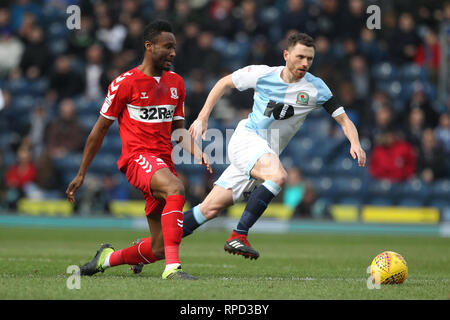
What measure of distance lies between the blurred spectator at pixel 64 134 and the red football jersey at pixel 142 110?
37.6ft

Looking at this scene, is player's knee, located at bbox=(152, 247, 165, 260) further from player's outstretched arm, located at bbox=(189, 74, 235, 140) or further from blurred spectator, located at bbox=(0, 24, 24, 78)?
blurred spectator, located at bbox=(0, 24, 24, 78)

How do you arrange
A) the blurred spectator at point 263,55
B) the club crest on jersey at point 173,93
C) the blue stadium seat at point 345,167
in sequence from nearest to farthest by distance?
the club crest on jersey at point 173,93
the blue stadium seat at point 345,167
the blurred spectator at point 263,55

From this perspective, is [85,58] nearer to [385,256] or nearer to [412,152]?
[412,152]

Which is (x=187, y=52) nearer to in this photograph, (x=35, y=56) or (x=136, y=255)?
(x=35, y=56)

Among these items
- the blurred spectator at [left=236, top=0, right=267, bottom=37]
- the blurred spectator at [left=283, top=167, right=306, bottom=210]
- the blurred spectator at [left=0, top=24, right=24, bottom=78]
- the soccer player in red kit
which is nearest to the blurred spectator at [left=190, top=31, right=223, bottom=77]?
the blurred spectator at [left=236, top=0, right=267, bottom=37]

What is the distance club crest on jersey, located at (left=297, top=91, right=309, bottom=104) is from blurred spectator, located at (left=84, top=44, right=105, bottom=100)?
11.9 metres

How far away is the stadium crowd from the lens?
56.1 ft

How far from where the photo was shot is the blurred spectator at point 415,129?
55.6 feet

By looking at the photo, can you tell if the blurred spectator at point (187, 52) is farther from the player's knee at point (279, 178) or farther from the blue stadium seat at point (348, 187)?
the player's knee at point (279, 178)

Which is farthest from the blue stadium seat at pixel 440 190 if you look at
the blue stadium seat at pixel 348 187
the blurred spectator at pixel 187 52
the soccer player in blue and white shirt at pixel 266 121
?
the soccer player in blue and white shirt at pixel 266 121

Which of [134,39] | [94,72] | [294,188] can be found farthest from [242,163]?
[94,72]

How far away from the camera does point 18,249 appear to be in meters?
11.1
